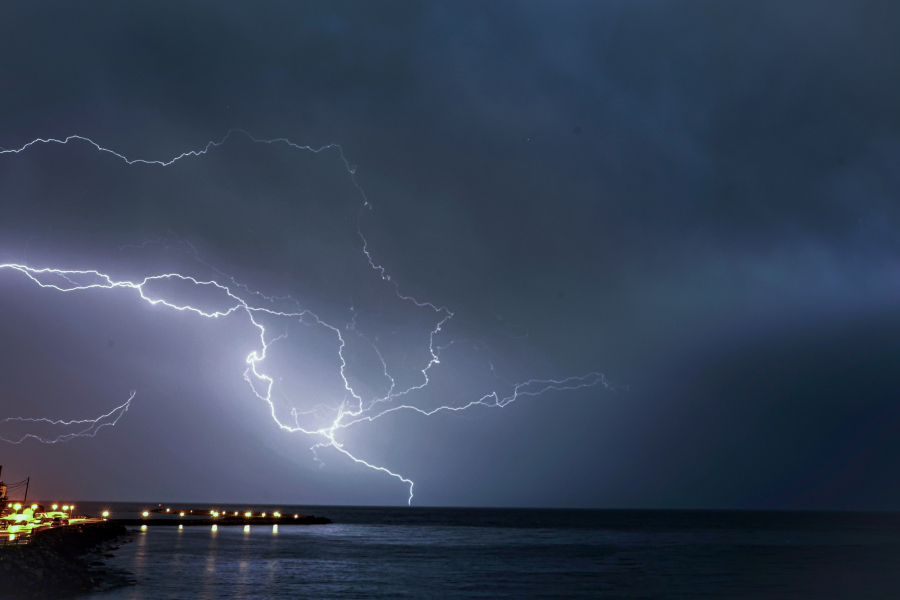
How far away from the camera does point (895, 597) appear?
90.5 feet

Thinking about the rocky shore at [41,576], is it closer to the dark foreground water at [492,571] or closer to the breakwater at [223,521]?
the dark foreground water at [492,571]

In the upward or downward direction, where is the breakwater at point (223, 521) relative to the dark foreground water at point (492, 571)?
downward

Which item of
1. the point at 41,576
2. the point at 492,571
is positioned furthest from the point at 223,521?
the point at 41,576

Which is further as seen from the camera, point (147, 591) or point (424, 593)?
point (424, 593)

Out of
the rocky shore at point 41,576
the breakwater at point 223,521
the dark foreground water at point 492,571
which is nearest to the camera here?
the rocky shore at point 41,576

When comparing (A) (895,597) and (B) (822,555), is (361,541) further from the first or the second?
(A) (895,597)

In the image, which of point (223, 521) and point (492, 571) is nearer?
point (492, 571)

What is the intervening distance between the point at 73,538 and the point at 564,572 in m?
29.3

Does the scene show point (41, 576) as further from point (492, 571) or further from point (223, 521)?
point (223, 521)

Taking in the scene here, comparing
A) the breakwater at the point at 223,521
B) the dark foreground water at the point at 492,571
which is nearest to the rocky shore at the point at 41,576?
the dark foreground water at the point at 492,571

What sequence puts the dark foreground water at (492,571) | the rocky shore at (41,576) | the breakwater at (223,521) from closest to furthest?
the rocky shore at (41,576), the dark foreground water at (492,571), the breakwater at (223,521)

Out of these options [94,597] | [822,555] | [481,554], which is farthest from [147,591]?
[822,555]

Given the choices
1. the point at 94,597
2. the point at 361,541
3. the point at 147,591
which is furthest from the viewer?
the point at 361,541

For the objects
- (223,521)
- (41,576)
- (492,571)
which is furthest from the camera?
(223,521)
